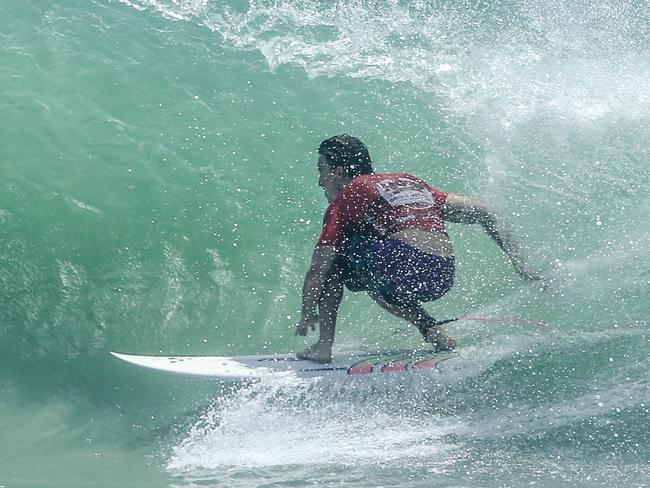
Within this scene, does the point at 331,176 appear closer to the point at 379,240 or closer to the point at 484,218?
the point at 379,240

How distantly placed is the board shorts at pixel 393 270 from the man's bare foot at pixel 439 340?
0.30 m

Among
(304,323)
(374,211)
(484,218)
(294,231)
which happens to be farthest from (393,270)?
(294,231)

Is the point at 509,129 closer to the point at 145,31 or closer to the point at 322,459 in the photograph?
the point at 145,31

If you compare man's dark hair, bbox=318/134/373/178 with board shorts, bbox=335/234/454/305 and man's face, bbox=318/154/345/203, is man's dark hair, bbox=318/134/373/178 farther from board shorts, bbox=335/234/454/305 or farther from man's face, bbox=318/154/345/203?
board shorts, bbox=335/234/454/305

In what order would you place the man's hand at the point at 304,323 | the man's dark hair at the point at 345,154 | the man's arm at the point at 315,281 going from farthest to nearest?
1. the man's dark hair at the point at 345,154
2. the man's hand at the point at 304,323
3. the man's arm at the point at 315,281

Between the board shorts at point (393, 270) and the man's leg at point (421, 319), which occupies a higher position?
the board shorts at point (393, 270)

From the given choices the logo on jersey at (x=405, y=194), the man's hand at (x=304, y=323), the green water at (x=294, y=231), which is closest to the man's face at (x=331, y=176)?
the logo on jersey at (x=405, y=194)

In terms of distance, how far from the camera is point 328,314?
16.1ft

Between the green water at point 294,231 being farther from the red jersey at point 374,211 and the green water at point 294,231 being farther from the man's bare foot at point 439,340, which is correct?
the red jersey at point 374,211

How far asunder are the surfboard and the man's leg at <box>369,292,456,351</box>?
69mm

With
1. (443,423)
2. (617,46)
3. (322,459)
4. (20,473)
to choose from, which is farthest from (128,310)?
(617,46)

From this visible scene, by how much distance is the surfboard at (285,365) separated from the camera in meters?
5.04

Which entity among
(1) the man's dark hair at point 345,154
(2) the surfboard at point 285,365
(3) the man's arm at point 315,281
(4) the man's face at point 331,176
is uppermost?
(1) the man's dark hair at point 345,154

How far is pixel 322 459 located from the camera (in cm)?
439
